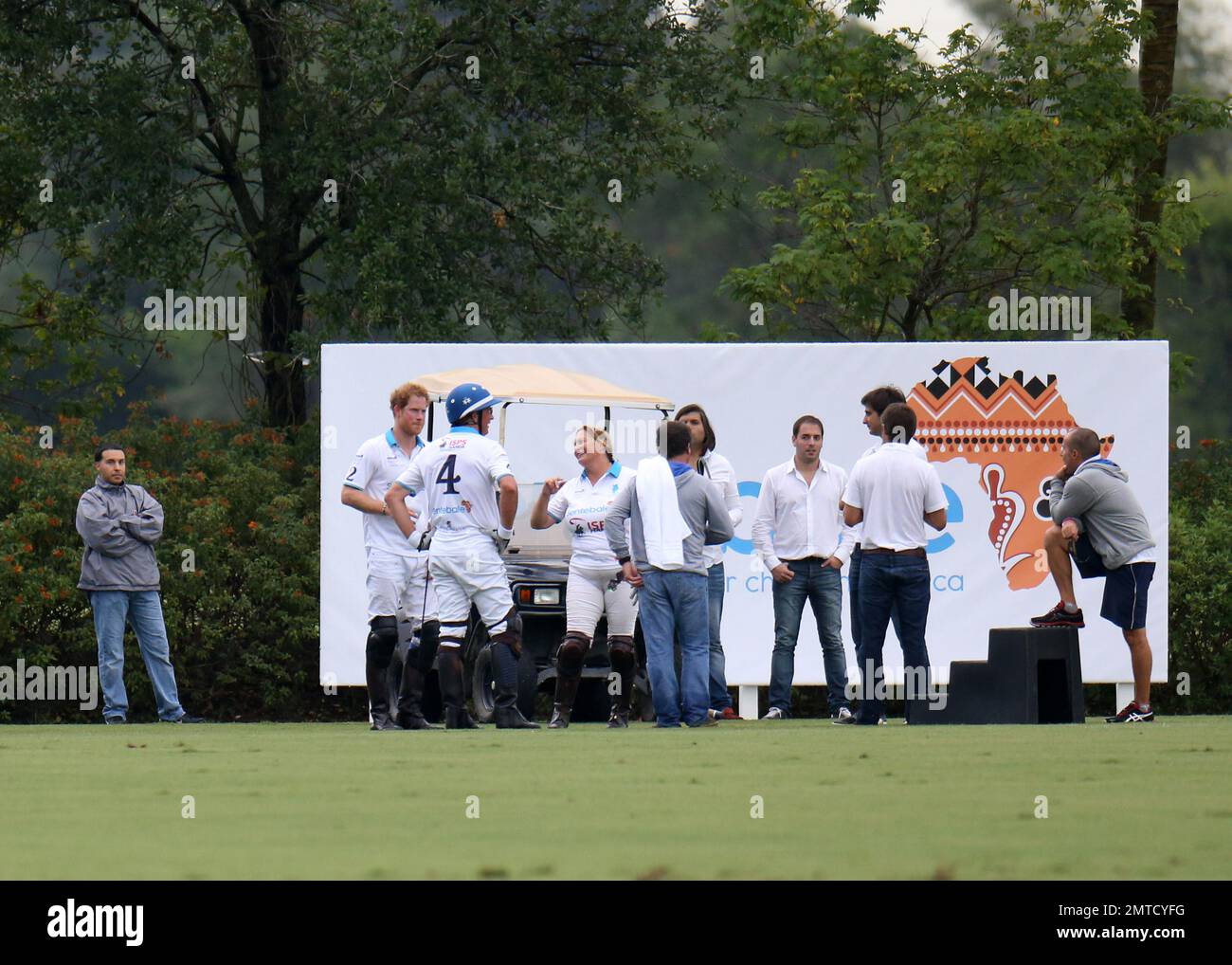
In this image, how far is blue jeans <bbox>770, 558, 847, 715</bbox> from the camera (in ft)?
51.1

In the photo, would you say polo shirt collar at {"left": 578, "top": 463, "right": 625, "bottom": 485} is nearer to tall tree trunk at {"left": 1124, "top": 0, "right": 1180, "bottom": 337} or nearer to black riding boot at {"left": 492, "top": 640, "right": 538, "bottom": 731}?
black riding boot at {"left": 492, "top": 640, "right": 538, "bottom": 731}

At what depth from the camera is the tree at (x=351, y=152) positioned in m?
22.6

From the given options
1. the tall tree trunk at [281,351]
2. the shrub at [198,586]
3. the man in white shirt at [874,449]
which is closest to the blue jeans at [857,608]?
the man in white shirt at [874,449]

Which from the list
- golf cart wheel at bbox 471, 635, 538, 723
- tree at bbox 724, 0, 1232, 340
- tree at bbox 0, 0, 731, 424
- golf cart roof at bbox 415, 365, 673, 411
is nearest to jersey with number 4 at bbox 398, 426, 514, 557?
golf cart wheel at bbox 471, 635, 538, 723

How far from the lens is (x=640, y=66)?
2431 centimetres

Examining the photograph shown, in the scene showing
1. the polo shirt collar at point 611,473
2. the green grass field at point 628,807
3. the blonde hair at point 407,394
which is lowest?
the green grass field at point 628,807

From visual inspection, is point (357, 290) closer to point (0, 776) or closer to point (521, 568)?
point (521, 568)

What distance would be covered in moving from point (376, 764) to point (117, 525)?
249 inches

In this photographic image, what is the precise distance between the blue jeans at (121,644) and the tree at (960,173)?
979 cm

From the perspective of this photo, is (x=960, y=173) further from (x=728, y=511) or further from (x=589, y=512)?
(x=589, y=512)

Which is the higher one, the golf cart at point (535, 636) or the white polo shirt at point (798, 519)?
the white polo shirt at point (798, 519)

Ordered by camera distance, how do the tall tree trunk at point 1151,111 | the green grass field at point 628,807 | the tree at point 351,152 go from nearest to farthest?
the green grass field at point 628,807, the tree at point 351,152, the tall tree trunk at point 1151,111

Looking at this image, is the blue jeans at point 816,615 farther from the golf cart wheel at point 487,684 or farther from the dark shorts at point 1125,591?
the dark shorts at point 1125,591
